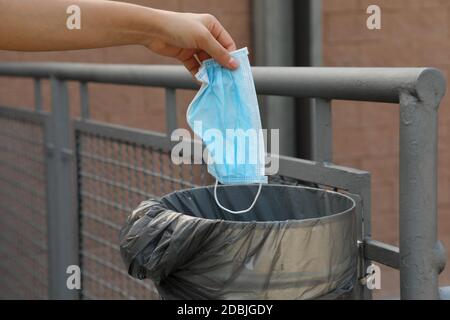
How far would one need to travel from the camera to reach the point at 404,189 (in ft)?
4.96

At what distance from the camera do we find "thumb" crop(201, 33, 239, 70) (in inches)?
64.1

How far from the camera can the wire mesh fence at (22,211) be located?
390 cm

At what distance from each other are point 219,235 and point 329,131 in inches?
17.1

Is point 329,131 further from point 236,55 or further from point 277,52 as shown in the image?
point 277,52

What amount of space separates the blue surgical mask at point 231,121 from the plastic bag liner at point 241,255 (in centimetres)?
15

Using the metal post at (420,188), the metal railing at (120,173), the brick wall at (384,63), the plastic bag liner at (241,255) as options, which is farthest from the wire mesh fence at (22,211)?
the metal post at (420,188)

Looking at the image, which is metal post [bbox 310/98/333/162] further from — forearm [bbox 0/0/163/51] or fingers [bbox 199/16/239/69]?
forearm [bbox 0/0/163/51]

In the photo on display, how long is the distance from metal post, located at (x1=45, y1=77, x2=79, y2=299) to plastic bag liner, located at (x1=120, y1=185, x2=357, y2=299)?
1.85 metres

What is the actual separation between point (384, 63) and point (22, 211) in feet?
8.07

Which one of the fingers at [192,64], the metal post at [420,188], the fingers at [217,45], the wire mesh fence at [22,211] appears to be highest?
the fingers at [217,45]

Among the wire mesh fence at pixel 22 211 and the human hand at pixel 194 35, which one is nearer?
the human hand at pixel 194 35

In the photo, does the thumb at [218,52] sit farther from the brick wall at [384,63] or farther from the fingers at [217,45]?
the brick wall at [384,63]

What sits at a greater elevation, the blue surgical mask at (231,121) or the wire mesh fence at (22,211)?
the blue surgical mask at (231,121)
